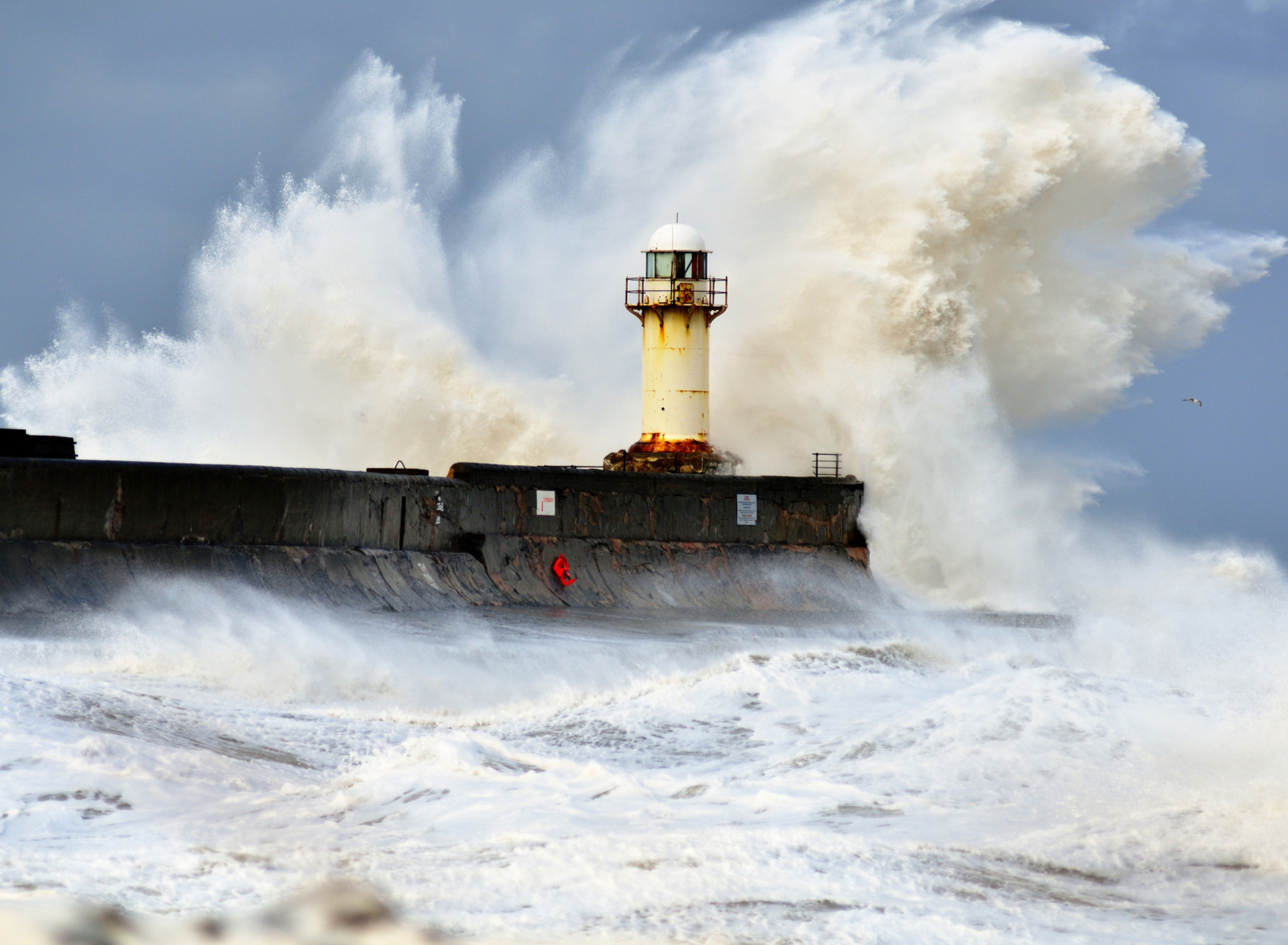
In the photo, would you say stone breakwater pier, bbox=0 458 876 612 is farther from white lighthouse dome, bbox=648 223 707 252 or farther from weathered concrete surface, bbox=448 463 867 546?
white lighthouse dome, bbox=648 223 707 252

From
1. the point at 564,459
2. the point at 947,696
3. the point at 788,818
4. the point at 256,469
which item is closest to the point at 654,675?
the point at 947,696

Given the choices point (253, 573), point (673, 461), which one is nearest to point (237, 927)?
point (253, 573)

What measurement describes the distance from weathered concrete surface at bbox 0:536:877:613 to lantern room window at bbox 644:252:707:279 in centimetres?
544

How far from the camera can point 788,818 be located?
8.00 metres

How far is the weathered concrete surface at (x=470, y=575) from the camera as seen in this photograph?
13242 millimetres

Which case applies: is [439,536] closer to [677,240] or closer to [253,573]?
[253,573]

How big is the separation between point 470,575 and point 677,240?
841 centimetres

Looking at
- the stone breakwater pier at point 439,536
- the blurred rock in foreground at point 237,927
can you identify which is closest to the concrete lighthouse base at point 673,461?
the stone breakwater pier at point 439,536

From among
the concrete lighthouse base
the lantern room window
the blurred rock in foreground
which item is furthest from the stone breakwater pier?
the blurred rock in foreground

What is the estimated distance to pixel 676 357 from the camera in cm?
2280

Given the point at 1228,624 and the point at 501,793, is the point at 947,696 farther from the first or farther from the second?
the point at 1228,624

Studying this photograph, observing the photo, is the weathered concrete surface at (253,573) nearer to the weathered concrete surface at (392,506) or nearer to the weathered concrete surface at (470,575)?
the weathered concrete surface at (470,575)

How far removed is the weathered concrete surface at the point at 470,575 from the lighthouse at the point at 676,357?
3768mm

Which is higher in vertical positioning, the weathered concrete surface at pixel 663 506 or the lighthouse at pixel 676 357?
the lighthouse at pixel 676 357
